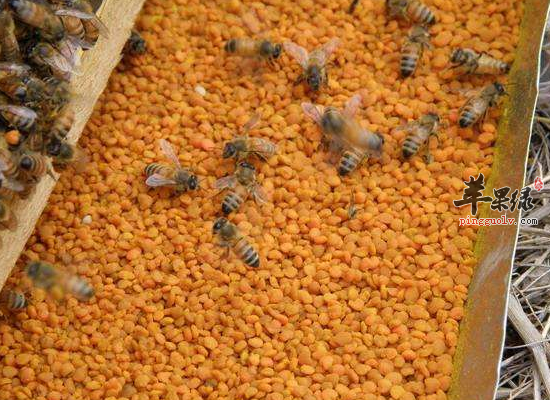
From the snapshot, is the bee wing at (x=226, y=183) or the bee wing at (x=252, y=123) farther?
the bee wing at (x=252, y=123)

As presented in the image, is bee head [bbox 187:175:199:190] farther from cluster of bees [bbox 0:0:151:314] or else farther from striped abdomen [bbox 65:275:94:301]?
striped abdomen [bbox 65:275:94:301]

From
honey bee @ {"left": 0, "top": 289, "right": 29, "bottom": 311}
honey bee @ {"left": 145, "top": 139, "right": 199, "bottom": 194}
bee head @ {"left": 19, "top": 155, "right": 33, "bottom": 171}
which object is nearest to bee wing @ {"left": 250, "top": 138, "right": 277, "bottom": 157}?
honey bee @ {"left": 145, "top": 139, "right": 199, "bottom": 194}

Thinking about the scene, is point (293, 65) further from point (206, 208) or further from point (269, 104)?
point (206, 208)

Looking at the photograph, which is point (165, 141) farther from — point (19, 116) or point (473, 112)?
point (473, 112)

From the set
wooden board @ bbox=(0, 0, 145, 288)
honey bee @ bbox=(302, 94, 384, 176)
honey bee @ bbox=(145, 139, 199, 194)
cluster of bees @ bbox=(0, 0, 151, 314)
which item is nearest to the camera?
cluster of bees @ bbox=(0, 0, 151, 314)

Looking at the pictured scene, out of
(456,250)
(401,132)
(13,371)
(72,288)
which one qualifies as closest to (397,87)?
(401,132)

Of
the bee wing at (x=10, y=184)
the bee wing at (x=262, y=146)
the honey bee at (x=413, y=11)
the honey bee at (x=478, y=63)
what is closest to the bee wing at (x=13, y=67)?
the bee wing at (x=10, y=184)

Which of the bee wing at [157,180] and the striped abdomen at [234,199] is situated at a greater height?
the striped abdomen at [234,199]

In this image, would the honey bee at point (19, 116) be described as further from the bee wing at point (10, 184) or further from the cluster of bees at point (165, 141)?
A: the bee wing at point (10, 184)
